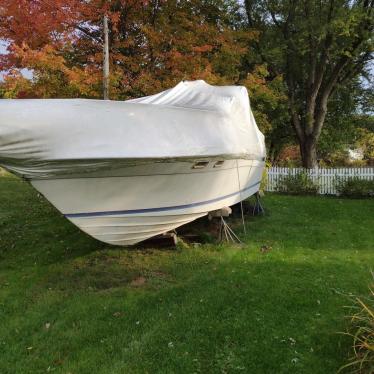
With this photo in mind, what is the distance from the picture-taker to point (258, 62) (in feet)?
56.8

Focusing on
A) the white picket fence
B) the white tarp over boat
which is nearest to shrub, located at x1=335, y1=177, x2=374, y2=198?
the white picket fence

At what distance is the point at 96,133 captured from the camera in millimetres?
4891

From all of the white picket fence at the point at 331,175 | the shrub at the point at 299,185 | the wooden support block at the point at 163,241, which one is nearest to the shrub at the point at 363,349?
the wooden support block at the point at 163,241

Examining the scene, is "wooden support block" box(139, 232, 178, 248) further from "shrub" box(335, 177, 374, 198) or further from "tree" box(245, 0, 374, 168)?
"tree" box(245, 0, 374, 168)

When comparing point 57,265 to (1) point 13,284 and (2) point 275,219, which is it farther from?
(2) point 275,219

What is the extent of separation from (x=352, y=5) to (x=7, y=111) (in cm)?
1502

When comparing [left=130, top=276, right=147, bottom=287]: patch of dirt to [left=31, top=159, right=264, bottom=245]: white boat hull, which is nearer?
[left=31, top=159, right=264, bottom=245]: white boat hull

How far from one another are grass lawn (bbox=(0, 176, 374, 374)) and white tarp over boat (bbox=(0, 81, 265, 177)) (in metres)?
1.66

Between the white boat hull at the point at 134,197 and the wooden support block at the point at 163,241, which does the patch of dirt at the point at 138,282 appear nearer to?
the white boat hull at the point at 134,197

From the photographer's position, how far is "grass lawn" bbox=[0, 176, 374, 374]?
152 inches

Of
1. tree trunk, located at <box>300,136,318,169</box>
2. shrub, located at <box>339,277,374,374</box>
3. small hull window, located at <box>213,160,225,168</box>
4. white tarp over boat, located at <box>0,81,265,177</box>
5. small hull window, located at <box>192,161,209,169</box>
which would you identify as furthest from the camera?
tree trunk, located at <box>300,136,318,169</box>

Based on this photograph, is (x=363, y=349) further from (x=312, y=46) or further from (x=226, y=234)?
(x=312, y=46)

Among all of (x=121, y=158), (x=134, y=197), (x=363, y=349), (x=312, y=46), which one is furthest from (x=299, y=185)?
(x=363, y=349)

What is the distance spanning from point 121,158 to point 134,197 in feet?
2.87
